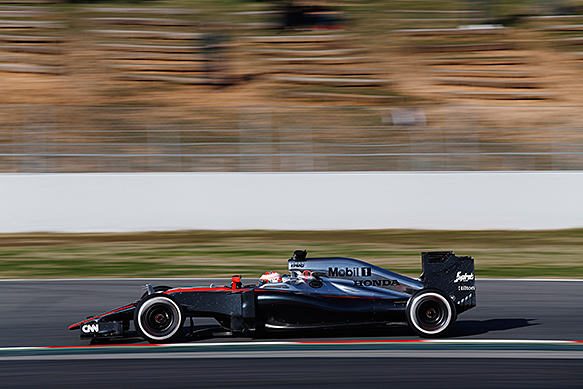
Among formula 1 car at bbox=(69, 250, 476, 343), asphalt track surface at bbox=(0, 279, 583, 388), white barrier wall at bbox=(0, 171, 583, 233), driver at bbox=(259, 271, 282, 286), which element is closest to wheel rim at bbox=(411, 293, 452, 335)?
formula 1 car at bbox=(69, 250, 476, 343)

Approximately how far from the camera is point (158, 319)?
18.5ft

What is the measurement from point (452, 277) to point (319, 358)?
1.45 meters

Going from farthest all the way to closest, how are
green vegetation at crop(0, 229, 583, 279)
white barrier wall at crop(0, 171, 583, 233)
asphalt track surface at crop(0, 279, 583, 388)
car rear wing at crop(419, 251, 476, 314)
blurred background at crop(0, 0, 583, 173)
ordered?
blurred background at crop(0, 0, 583, 173), white barrier wall at crop(0, 171, 583, 233), green vegetation at crop(0, 229, 583, 279), car rear wing at crop(419, 251, 476, 314), asphalt track surface at crop(0, 279, 583, 388)

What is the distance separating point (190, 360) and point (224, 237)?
7473 millimetres

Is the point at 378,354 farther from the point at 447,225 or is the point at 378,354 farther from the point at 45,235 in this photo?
the point at 45,235

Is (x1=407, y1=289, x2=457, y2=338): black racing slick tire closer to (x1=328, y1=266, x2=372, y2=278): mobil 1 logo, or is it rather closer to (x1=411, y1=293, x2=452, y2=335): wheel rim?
(x1=411, y1=293, x2=452, y2=335): wheel rim

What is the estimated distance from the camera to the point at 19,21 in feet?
76.1

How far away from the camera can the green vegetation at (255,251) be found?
33.5 feet

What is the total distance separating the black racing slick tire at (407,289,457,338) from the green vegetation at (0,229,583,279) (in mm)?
4153

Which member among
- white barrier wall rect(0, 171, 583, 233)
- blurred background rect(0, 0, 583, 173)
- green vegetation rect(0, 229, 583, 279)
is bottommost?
green vegetation rect(0, 229, 583, 279)

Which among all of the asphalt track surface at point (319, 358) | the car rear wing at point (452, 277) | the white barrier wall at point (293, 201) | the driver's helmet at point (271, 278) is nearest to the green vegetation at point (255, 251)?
the white barrier wall at point (293, 201)

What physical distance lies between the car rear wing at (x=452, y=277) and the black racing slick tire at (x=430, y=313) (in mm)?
141

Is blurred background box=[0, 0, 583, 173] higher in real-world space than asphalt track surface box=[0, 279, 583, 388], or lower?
higher

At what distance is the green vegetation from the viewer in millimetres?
10219
